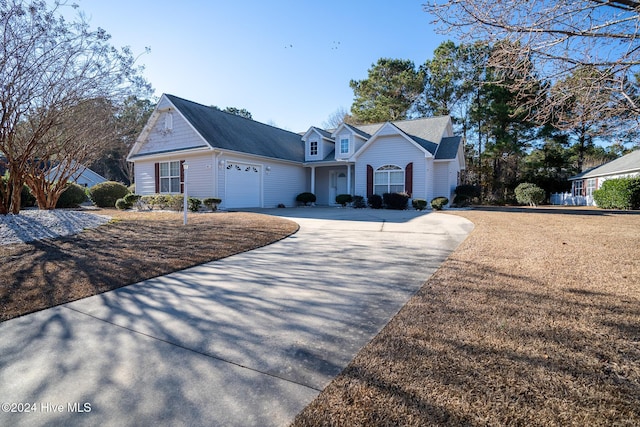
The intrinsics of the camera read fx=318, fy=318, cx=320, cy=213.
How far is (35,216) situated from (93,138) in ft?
12.2

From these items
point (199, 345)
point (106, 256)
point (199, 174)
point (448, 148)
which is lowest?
point (199, 345)

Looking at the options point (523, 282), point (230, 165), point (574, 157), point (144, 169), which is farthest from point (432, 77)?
point (523, 282)

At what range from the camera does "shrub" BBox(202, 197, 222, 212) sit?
14427mm

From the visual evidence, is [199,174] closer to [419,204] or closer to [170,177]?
[170,177]

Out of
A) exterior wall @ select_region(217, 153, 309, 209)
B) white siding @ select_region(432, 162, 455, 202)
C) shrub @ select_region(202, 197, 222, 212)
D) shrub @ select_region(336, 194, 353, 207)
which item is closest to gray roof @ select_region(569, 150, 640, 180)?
white siding @ select_region(432, 162, 455, 202)

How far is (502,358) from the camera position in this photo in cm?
225

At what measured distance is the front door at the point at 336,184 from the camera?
68.9 ft

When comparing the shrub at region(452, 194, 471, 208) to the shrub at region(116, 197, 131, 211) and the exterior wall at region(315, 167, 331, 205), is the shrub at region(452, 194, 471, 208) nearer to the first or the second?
the exterior wall at region(315, 167, 331, 205)

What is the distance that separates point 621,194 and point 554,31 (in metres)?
20.7

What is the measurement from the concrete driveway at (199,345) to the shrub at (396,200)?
12158mm

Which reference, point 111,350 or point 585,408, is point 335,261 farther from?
point 585,408

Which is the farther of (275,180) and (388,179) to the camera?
(275,180)

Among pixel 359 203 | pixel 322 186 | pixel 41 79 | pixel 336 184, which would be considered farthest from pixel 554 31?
pixel 322 186

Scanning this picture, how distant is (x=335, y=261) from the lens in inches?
210
